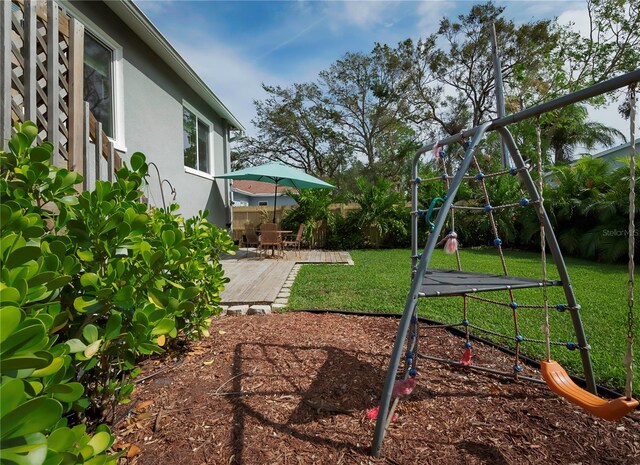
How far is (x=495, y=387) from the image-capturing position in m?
2.06

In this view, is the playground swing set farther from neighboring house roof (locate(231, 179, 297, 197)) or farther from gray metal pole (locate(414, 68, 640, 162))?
neighboring house roof (locate(231, 179, 297, 197))

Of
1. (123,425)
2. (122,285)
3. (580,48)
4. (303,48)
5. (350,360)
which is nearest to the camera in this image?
(122,285)

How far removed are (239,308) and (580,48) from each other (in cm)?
1792

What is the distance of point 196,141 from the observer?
812cm

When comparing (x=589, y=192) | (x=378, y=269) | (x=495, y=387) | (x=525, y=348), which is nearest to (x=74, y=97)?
(x=495, y=387)

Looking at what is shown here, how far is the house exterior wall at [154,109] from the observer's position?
513cm

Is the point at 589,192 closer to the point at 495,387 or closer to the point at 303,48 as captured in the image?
the point at 303,48

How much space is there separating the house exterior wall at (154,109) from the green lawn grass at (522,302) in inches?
125

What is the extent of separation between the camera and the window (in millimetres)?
7652

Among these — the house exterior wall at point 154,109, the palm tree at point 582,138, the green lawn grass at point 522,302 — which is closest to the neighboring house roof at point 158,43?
the house exterior wall at point 154,109

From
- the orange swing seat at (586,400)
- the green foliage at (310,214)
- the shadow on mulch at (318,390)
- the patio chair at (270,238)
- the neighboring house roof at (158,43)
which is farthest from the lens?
the green foliage at (310,214)

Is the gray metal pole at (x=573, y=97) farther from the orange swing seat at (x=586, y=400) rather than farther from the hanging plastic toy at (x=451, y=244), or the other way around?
the orange swing seat at (x=586, y=400)

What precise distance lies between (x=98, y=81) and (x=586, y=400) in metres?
6.24

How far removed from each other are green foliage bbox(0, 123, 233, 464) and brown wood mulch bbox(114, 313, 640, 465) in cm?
40
